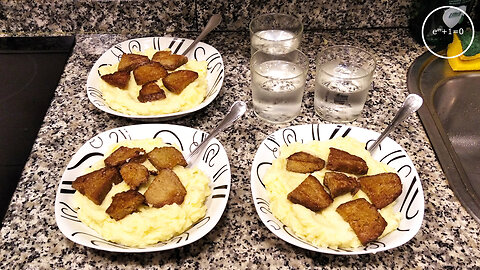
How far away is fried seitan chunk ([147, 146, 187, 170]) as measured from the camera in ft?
3.25

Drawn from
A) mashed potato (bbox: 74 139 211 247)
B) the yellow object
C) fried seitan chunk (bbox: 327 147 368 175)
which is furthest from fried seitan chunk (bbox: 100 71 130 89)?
the yellow object

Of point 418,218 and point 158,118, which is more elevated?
point 418,218

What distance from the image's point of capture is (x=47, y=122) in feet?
4.00

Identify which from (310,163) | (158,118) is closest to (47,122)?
(158,118)

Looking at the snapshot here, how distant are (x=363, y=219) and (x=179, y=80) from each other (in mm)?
602

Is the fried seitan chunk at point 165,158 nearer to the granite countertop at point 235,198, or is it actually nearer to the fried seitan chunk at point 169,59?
the granite countertop at point 235,198

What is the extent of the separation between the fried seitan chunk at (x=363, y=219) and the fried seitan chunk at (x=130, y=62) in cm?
71

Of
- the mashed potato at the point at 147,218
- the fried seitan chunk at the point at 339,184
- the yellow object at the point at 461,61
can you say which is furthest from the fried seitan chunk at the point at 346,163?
the yellow object at the point at 461,61

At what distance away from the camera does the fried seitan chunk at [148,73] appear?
1.21 metres

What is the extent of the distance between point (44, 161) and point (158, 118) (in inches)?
12.0

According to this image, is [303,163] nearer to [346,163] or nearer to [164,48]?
[346,163]

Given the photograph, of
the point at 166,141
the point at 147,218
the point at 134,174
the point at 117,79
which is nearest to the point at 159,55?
the point at 117,79

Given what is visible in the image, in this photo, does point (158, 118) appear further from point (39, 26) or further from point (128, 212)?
point (39, 26)

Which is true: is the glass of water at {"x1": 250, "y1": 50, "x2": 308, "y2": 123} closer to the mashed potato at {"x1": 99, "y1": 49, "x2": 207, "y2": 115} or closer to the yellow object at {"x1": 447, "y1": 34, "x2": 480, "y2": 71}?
the mashed potato at {"x1": 99, "y1": 49, "x2": 207, "y2": 115}
